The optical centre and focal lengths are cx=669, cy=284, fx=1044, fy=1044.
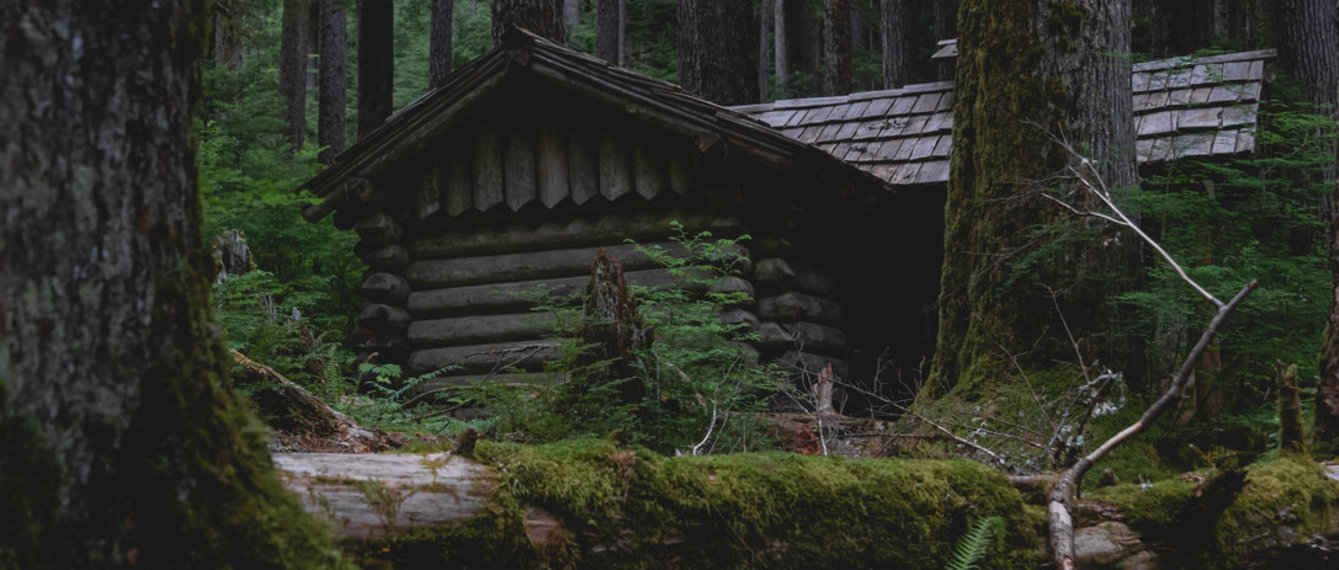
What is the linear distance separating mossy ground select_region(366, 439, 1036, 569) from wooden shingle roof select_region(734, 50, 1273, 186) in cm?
528

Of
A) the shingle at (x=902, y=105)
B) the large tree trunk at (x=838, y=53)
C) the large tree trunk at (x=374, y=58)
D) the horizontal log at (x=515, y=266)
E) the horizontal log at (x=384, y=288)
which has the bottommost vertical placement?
the horizontal log at (x=384, y=288)

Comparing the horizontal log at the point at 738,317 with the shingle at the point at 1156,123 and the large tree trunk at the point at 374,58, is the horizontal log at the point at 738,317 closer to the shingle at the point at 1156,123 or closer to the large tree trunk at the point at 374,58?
the shingle at the point at 1156,123

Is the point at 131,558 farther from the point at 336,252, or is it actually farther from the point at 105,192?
the point at 336,252

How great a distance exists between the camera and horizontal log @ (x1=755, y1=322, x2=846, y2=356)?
30.0 feet

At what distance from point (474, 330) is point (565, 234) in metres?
1.29

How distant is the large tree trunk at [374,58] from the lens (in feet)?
52.8

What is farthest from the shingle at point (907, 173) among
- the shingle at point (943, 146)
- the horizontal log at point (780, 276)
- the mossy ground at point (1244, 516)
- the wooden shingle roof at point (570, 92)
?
the mossy ground at point (1244, 516)

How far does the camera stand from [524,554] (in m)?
3.03

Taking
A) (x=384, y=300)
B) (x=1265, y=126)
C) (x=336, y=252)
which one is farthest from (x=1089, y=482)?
(x=336, y=252)

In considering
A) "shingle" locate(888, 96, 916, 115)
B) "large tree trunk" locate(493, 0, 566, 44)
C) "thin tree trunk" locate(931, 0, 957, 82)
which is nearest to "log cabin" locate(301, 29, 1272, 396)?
"shingle" locate(888, 96, 916, 115)

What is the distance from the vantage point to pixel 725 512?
333 cm

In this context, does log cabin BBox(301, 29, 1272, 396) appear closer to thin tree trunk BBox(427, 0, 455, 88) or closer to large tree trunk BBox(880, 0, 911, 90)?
large tree trunk BBox(880, 0, 911, 90)

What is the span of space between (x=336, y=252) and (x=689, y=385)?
8.08m

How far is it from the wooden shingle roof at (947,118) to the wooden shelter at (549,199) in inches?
30.6
